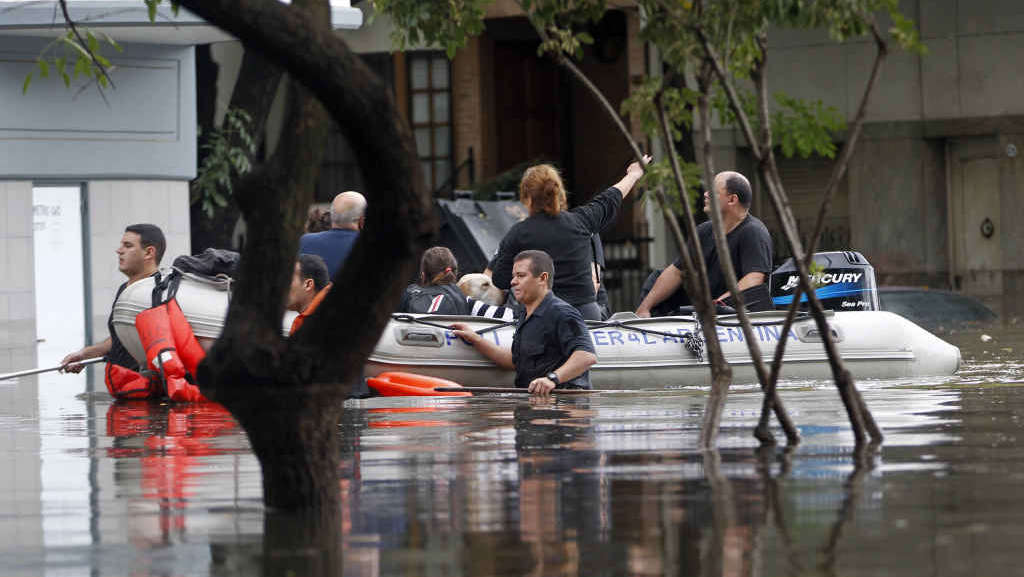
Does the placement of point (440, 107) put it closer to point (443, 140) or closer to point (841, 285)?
point (443, 140)

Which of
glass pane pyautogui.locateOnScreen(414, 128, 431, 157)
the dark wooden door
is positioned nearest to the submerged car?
the dark wooden door

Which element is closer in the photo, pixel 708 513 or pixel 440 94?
pixel 708 513

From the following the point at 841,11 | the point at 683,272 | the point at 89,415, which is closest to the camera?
the point at 841,11

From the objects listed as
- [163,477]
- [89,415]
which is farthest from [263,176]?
→ [89,415]

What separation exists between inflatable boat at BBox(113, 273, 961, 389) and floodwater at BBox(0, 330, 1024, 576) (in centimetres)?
177

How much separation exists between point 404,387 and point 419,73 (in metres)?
18.6

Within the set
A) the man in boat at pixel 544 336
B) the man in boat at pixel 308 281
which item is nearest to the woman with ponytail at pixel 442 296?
the man in boat at pixel 544 336

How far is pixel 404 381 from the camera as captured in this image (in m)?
12.2

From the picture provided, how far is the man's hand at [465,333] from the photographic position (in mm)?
12289

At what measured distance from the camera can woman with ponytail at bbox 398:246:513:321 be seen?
502 inches

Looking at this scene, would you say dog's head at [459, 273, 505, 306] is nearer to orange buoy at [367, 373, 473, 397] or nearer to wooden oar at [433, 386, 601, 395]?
orange buoy at [367, 373, 473, 397]

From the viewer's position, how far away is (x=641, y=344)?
1280 cm

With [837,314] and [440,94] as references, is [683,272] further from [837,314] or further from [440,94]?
[440,94]

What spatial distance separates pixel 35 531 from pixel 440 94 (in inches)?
964
